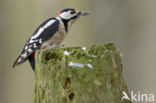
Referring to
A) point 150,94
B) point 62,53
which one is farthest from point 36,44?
point 150,94

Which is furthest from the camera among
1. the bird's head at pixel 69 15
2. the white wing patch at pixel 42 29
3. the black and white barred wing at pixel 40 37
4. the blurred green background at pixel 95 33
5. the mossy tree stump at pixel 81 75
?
the blurred green background at pixel 95 33

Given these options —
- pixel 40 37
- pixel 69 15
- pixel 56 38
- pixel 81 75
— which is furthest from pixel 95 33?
pixel 81 75

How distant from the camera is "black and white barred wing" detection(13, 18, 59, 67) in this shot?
180 inches

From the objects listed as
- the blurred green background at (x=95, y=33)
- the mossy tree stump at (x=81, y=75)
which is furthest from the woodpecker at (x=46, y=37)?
the blurred green background at (x=95, y=33)

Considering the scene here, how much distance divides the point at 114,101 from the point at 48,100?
0.47 m

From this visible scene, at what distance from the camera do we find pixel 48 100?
317 centimetres

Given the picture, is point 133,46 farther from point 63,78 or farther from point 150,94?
point 63,78

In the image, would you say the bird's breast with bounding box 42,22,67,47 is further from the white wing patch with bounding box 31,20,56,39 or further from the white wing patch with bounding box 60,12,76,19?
the white wing patch with bounding box 60,12,76,19

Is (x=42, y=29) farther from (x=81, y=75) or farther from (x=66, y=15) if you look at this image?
(x=81, y=75)

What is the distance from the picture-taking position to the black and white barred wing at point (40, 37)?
4.58 m

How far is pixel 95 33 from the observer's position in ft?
30.1

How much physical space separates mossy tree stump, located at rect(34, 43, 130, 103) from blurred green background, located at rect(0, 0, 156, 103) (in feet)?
18.9

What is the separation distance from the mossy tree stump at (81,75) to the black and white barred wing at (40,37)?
4.32 feet

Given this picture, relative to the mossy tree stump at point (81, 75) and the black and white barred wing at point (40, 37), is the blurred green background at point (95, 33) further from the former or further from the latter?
the mossy tree stump at point (81, 75)
